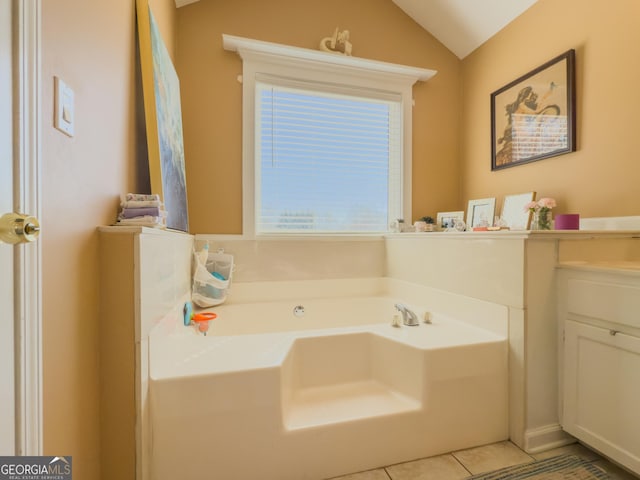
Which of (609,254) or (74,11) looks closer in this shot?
(74,11)

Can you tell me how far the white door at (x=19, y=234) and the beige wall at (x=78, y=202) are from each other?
7 cm

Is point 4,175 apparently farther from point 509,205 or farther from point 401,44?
point 401,44

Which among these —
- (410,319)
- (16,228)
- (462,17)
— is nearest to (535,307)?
(410,319)

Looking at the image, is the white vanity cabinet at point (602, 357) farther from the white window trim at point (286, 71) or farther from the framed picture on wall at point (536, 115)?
the white window trim at point (286, 71)

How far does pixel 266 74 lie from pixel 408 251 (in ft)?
5.59

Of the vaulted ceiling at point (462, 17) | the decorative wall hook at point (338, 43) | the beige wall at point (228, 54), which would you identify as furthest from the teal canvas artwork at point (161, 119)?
the decorative wall hook at point (338, 43)

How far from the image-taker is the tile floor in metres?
1.18

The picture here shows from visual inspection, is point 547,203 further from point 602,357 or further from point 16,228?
point 16,228

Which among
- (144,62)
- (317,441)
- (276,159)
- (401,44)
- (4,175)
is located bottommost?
(317,441)

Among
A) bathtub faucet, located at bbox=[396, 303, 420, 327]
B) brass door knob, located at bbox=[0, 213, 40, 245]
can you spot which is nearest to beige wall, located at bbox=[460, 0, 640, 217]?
bathtub faucet, located at bbox=[396, 303, 420, 327]

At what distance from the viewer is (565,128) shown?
1802 mm

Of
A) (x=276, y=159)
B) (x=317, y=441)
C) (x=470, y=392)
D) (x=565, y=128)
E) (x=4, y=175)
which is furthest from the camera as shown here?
(x=276, y=159)

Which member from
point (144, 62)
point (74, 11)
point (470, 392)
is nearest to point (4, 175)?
point (74, 11)

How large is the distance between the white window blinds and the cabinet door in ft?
5.03
